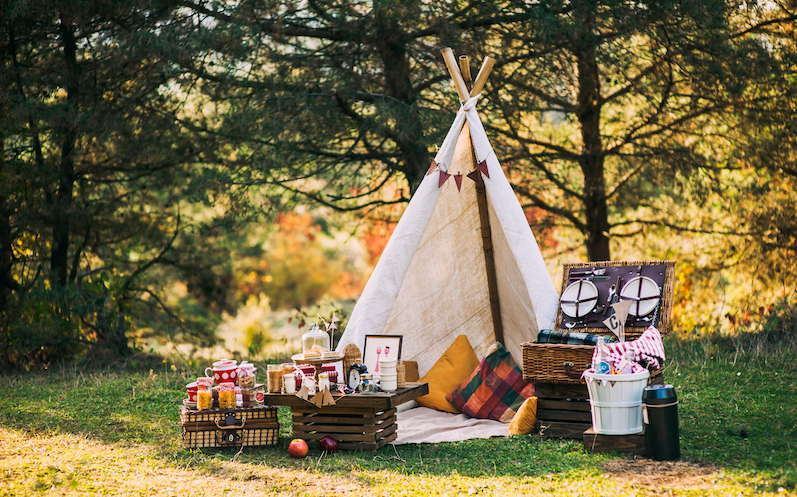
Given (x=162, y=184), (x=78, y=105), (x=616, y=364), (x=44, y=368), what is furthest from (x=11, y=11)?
(x=616, y=364)

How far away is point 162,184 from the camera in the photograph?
6535 mm

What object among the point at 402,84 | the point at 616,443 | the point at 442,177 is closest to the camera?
the point at 616,443

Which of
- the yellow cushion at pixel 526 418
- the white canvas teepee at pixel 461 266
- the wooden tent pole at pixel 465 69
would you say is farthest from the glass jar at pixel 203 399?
the wooden tent pole at pixel 465 69

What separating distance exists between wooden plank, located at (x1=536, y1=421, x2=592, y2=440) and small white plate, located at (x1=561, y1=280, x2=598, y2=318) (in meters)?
0.59

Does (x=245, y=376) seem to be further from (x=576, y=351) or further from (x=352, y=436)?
(x=576, y=351)

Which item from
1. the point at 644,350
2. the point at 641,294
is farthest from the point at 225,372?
the point at 641,294

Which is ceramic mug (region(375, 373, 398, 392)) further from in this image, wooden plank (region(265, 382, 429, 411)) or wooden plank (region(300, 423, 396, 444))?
wooden plank (region(300, 423, 396, 444))

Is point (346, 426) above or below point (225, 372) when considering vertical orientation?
below

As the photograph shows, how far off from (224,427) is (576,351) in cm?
171

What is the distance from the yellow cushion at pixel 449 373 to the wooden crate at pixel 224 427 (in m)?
1.18

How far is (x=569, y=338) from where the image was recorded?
10.9ft

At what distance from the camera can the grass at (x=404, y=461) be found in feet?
8.55

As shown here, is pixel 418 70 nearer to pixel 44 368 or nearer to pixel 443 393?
pixel 443 393

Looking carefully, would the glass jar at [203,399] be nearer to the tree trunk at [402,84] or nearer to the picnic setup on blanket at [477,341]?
the picnic setup on blanket at [477,341]
